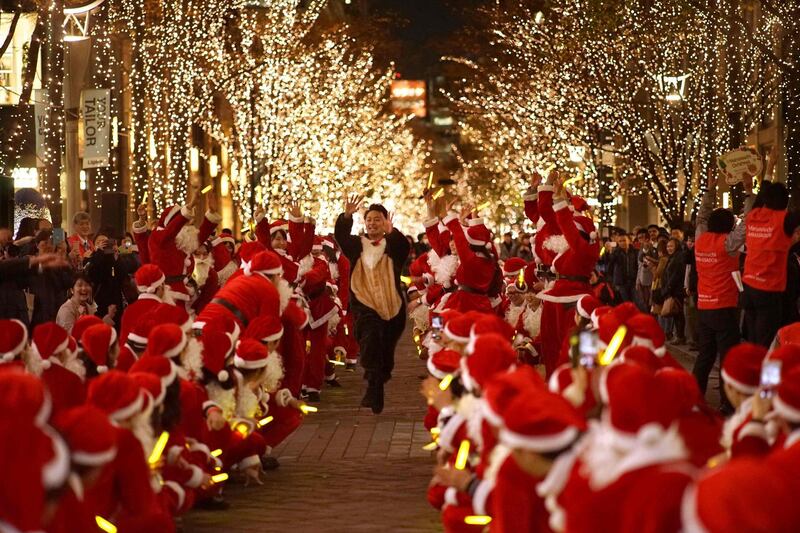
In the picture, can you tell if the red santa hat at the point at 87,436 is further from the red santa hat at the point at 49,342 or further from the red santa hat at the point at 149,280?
the red santa hat at the point at 149,280

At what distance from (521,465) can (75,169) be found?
22.6 meters

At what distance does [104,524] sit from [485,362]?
6.82 feet

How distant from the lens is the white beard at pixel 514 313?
1627cm

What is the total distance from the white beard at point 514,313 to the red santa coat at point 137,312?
14.8 feet

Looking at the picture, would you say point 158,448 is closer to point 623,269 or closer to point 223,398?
point 223,398

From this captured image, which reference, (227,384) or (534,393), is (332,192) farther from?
(534,393)

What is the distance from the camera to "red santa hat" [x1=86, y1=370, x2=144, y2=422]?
23.6 ft

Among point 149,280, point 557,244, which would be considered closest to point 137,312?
point 149,280

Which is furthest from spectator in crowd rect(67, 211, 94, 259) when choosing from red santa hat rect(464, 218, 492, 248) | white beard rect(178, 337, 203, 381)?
white beard rect(178, 337, 203, 381)

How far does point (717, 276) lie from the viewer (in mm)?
15867

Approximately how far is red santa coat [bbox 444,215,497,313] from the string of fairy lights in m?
12.0

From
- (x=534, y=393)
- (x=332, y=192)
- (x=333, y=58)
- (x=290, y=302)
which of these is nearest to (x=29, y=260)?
(x=290, y=302)

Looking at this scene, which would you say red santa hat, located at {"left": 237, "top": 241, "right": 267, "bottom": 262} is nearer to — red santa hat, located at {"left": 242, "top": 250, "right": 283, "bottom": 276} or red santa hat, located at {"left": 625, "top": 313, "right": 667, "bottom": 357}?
red santa hat, located at {"left": 242, "top": 250, "right": 283, "bottom": 276}

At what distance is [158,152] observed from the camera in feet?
133
